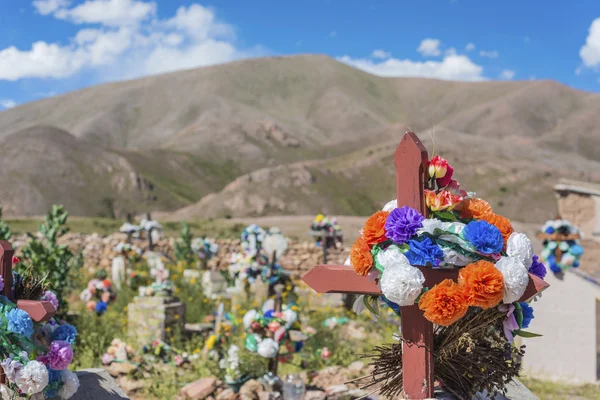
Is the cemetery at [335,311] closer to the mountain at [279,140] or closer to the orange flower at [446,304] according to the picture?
the orange flower at [446,304]

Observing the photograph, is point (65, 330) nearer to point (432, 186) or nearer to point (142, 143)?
point (432, 186)

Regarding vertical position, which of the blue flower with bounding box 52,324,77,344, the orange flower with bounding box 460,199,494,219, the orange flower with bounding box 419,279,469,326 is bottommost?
the blue flower with bounding box 52,324,77,344

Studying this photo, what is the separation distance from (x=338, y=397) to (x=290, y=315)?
0.91 m

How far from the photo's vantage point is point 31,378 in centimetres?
306

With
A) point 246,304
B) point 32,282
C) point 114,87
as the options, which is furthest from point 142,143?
point 32,282

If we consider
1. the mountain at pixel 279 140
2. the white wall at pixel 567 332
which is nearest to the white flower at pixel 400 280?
the mountain at pixel 279 140

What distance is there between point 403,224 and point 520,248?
0.50 meters

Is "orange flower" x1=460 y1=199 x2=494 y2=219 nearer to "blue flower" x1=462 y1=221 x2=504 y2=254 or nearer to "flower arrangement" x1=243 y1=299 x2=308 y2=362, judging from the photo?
"blue flower" x1=462 y1=221 x2=504 y2=254

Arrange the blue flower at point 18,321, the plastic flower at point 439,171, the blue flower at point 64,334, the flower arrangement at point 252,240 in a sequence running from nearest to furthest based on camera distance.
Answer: the plastic flower at point 439,171
the blue flower at point 18,321
the blue flower at point 64,334
the flower arrangement at point 252,240

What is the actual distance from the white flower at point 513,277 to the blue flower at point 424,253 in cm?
25

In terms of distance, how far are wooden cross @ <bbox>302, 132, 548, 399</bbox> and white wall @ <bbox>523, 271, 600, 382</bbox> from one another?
454 centimetres

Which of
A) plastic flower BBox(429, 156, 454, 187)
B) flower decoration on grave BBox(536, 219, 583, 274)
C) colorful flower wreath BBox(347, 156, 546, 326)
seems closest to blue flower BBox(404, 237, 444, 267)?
colorful flower wreath BBox(347, 156, 546, 326)

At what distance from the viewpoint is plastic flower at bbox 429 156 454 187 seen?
267cm

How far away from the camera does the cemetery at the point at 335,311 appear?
97.3 inches
